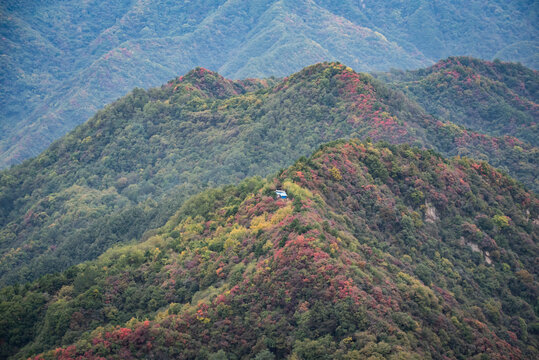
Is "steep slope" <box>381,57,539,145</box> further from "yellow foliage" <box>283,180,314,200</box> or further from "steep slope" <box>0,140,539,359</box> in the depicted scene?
"yellow foliage" <box>283,180,314,200</box>

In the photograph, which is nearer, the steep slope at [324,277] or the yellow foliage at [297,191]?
the steep slope at [324,277]

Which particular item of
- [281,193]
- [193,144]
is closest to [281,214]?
[281,193]

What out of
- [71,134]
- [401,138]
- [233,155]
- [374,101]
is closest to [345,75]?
[374,101]

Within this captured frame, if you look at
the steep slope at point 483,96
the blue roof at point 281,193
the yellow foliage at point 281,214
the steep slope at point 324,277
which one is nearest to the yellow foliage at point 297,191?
the steep slope at point 324,277

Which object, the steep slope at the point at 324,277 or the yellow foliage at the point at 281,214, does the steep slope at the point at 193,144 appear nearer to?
the steep slope at the point at 324,277

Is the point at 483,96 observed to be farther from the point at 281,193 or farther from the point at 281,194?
the point at 281,194
